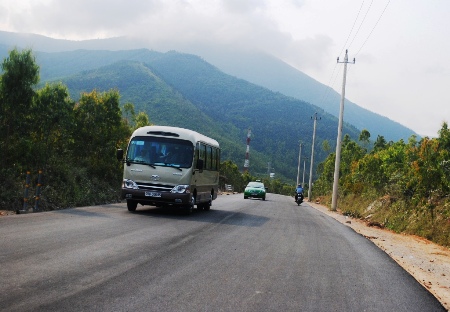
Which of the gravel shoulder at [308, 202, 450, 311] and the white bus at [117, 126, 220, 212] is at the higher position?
the white bus at [117, 126, 220, 212]

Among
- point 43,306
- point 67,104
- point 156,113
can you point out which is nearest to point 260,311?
point 43,306

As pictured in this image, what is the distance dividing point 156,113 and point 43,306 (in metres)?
117

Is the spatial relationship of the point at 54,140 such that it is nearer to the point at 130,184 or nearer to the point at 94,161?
the point at 94,161

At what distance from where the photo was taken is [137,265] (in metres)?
7.56


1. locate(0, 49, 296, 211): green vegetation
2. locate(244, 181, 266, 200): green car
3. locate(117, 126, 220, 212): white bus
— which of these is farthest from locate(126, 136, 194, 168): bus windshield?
locate(244, 181, 266, 200): green car

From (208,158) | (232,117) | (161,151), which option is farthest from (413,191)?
(232,117)

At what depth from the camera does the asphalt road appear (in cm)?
562

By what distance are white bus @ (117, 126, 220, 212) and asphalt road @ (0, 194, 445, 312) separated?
379 centimetres

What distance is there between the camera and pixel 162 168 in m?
16.5

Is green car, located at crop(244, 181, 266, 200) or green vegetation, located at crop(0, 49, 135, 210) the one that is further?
green car, located at crop(244, 181, 266, 200)

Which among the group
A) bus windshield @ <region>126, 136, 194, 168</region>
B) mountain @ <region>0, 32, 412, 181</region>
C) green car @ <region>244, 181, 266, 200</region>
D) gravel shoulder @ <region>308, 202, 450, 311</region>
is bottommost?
gravel shoulder @ <region>308, 202, 450, 311</region>

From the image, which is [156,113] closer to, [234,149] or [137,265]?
[234,149]

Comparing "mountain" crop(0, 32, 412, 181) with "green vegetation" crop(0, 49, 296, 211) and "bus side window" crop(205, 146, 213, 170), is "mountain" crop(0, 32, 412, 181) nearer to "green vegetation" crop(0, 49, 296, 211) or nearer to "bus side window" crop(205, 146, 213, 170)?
"green vegetation" crop(0, 49, 296, 211)

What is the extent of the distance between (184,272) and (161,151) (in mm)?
9871
